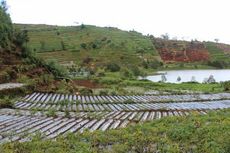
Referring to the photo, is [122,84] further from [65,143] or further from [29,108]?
[65,143]

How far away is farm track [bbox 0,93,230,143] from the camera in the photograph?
422 inches

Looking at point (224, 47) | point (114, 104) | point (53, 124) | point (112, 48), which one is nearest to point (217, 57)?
point (224, 47)

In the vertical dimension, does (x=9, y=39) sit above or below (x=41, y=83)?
above

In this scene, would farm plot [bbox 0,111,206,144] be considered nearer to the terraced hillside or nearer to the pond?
the pond

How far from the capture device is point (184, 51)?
274 ft

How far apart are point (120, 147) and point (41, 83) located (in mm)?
15797

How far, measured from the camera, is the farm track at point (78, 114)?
422 inches

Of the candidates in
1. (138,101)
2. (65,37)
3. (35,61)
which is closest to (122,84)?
(35,61)

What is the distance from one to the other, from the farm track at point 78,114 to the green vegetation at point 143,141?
962 mm

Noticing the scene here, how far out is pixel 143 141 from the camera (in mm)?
8484

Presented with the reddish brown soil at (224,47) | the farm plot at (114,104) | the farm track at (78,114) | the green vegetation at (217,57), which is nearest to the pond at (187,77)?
the green vegetation at (217,57)

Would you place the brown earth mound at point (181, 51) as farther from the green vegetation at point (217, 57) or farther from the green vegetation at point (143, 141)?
the green vegetation at point (143, 141)

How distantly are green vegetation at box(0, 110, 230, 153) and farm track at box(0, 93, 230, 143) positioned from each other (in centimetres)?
96

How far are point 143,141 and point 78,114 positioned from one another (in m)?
5.45
